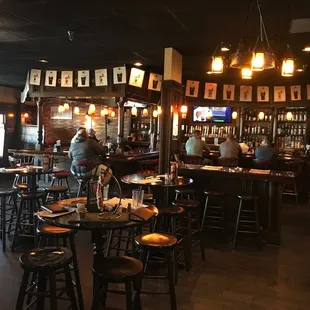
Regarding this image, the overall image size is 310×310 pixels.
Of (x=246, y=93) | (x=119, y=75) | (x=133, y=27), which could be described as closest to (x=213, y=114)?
(x=246, y=93)

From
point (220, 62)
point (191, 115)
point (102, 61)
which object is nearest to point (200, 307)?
point (220, 62)

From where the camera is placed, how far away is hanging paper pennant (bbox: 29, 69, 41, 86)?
8336 mm

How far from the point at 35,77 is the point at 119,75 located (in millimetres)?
2325

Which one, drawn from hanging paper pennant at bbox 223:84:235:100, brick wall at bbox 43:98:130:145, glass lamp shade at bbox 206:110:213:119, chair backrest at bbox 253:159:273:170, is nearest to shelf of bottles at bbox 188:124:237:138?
glass lamp shade at bbox 206:110:213:119

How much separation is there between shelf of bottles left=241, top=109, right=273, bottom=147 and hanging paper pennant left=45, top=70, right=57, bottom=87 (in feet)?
17.7

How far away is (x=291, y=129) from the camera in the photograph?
982cm

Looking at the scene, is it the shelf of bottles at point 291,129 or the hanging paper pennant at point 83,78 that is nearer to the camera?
the hanging paper pennant at point 83,78

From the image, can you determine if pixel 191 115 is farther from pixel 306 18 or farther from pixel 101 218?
pixel 101 218

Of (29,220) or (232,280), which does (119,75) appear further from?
(232,280)

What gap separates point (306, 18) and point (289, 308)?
3331mm

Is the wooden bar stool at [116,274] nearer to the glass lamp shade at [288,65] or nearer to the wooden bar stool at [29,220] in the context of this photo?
the wooden bar stool at [29,220]

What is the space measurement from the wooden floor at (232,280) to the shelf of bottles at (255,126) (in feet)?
18.7

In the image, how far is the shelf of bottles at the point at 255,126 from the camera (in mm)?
10070

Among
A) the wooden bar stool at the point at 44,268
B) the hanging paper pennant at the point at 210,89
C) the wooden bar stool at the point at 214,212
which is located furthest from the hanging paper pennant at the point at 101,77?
the wooden bar stool at the point at 44,268
